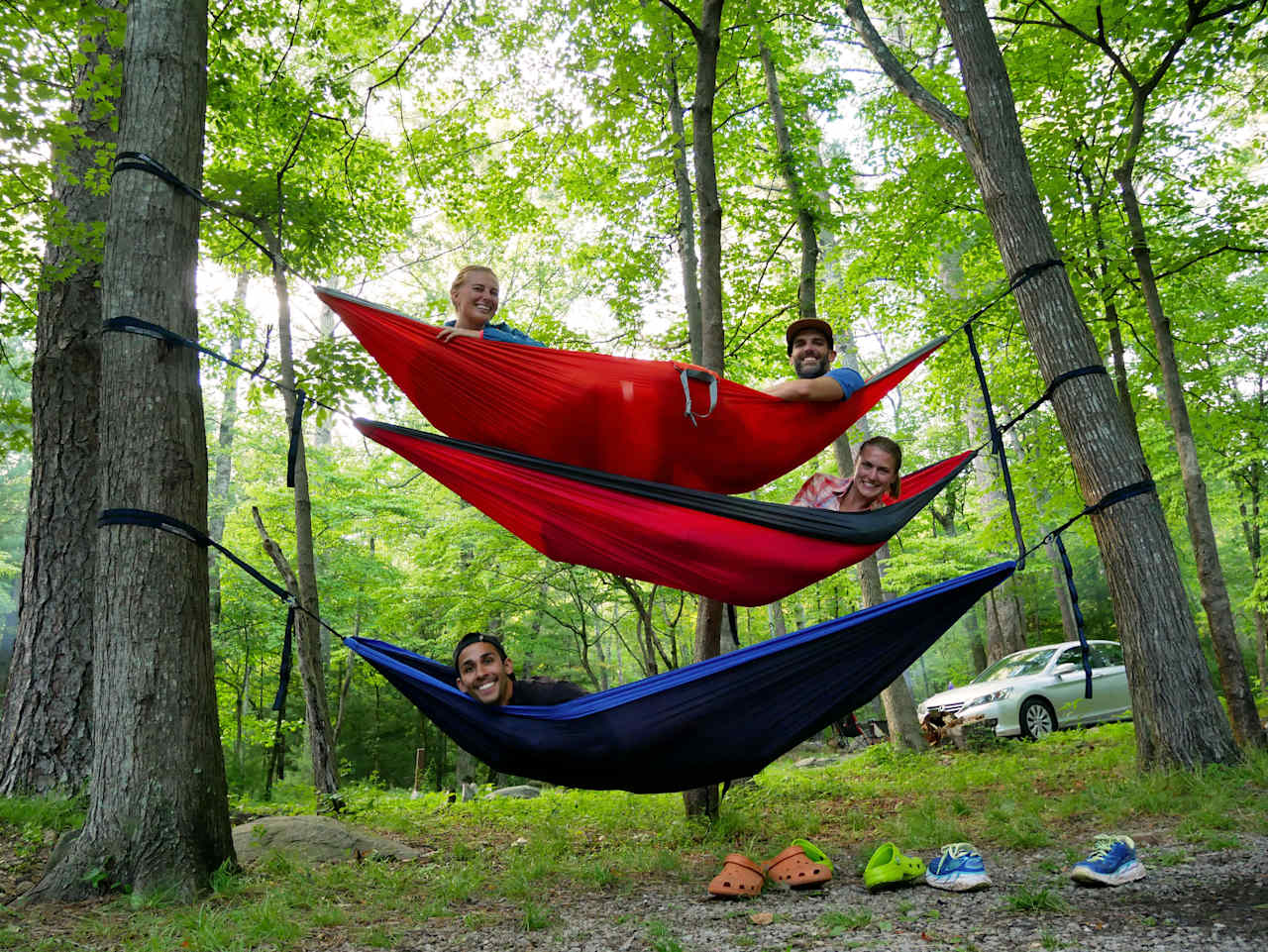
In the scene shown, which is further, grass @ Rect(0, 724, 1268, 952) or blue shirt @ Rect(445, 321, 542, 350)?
blue shirt @ Rect(445, 321, 542, 350)

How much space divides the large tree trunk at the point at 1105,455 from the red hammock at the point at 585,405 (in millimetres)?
1082

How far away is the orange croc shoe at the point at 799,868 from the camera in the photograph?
2203mm

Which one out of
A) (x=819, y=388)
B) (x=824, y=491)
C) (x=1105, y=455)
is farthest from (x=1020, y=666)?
(x=819, y=388)

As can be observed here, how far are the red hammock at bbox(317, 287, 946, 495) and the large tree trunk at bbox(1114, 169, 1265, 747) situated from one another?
230 centimetres

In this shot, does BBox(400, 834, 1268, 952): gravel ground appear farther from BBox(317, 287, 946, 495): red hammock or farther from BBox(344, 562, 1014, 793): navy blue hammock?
BBox(317, 287, 946, 495): red hammock

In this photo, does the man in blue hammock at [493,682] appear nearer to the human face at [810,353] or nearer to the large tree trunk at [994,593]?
the human face at [810,353]

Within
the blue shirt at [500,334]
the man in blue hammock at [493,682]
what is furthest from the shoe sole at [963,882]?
the blue shirt at [500,334]

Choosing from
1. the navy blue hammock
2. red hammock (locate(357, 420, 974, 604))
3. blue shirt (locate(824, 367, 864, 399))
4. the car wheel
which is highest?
blue shirt (locate(824, 367, 864, 399))

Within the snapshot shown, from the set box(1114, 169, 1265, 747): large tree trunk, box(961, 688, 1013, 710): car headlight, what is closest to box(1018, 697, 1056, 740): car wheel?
box(961, 688, 1013, 710): car headlight

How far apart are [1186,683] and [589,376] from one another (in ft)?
7.96

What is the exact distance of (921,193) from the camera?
5.28 m

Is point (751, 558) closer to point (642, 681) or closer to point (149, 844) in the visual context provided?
point (642, 681)

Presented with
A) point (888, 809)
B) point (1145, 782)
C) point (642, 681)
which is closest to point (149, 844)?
point (642, 681)

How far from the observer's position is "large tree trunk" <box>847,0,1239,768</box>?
2.81 m
